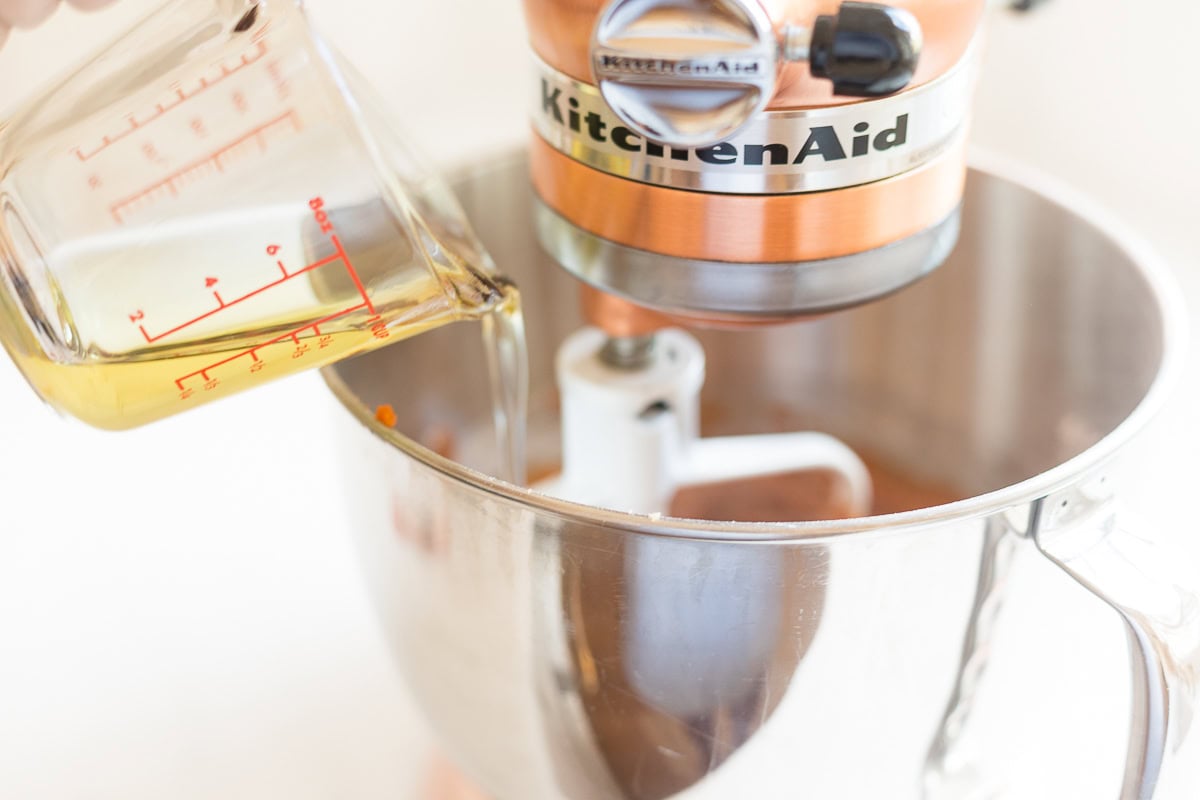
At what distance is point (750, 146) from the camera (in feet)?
1.40

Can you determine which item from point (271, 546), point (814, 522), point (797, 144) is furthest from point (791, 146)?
point (271, 546)

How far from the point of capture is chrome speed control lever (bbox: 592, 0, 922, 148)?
37 cm

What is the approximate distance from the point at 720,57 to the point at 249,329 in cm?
19

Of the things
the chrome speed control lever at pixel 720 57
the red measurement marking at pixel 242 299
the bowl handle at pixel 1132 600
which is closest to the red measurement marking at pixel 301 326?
the red measurement marking at pixel 242 299

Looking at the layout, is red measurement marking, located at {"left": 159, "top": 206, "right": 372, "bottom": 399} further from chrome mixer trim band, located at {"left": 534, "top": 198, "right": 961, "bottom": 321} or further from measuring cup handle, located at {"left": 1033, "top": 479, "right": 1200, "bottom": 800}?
measuring cup handle, located at {"left": 1033, "top": 479, "right": 1200, "bottom": 800}

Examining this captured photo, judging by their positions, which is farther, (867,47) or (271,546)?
(271,546)

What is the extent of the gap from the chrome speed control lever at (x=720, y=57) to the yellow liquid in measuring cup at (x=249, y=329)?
0.11m

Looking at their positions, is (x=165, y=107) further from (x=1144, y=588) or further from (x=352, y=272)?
(x=1144, y=588)

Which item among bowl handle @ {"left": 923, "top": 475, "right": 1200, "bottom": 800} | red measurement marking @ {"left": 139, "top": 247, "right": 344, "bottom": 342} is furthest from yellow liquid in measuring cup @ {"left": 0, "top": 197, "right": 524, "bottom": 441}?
bowl handle @ {"left": 923, "top": 475, "right": 1200, "bottom": 800}

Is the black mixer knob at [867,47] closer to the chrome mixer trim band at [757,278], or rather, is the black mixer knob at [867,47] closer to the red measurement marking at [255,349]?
the chrome mixer trim band at [757,278]

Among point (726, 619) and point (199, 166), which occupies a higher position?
point (199, 166)

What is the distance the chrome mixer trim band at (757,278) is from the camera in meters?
0.45

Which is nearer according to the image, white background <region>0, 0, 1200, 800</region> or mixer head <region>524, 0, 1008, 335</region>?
mixer head <region>524, 0, 1008, 335</region>

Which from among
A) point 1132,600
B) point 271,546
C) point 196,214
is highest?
point 196,214
